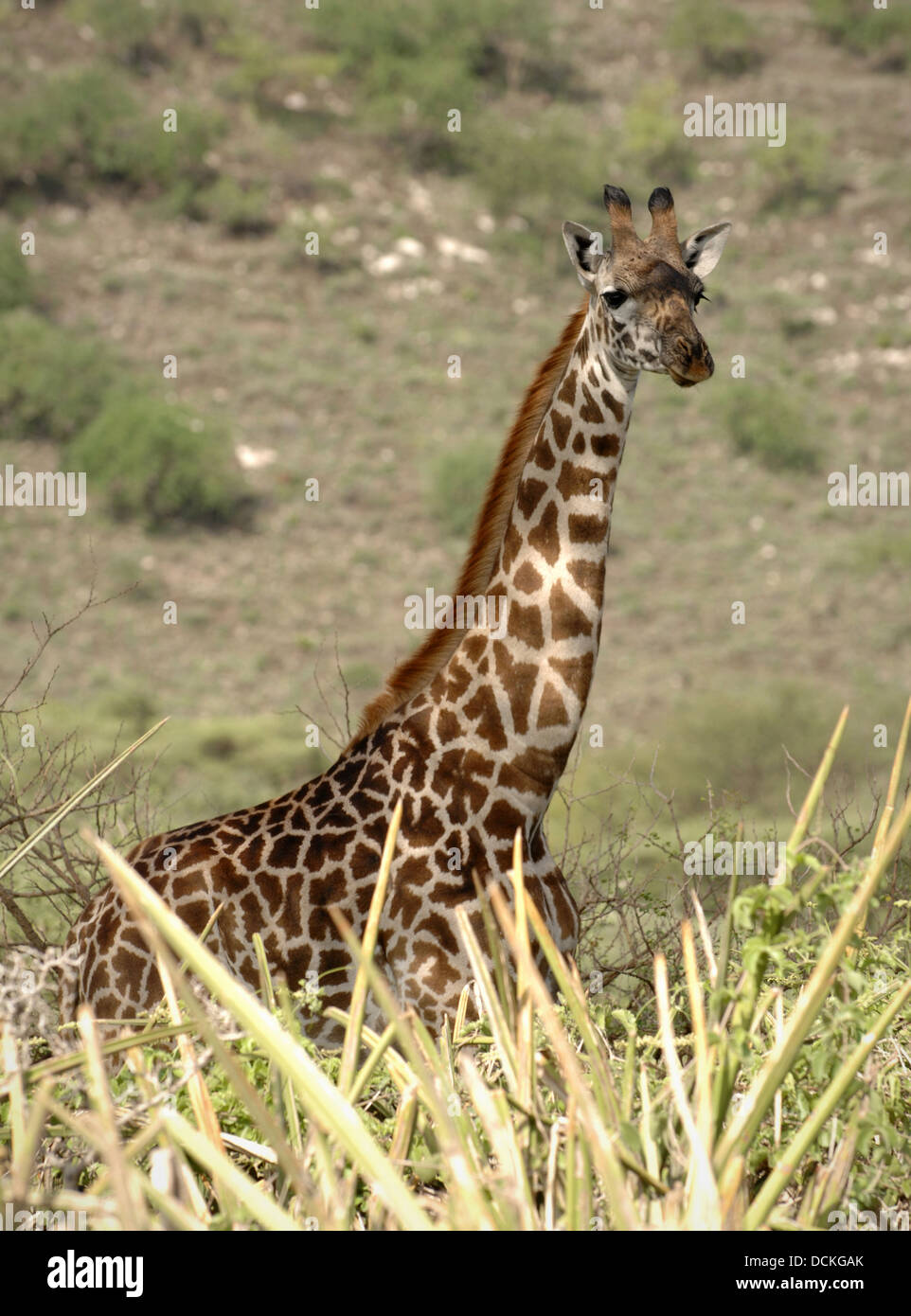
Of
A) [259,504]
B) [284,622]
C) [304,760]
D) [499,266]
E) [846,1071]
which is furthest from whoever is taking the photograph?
[499,266]

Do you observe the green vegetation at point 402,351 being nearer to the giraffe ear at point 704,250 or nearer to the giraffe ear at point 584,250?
the giraffe ear at point 704,250

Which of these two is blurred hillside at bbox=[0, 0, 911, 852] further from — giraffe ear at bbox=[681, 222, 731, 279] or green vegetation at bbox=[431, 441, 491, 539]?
giraffe ear at bbox=[681, 222, 731, 279]

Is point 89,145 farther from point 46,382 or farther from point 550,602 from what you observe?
point 550,602

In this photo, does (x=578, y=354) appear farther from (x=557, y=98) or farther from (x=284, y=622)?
(x=557, y=98)

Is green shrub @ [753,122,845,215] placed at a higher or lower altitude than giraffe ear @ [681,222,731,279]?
higher

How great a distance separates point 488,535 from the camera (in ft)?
19.0

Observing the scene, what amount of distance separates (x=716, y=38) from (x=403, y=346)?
23.1m

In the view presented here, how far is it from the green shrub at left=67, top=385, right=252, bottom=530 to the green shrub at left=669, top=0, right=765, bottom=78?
104ft

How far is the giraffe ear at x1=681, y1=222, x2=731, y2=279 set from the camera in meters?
6.10

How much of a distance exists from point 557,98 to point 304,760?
135ft

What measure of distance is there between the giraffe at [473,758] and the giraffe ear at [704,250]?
12.3 inches

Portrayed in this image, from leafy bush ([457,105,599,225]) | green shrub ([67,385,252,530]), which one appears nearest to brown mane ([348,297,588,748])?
green shrub ([67,385,252,530])

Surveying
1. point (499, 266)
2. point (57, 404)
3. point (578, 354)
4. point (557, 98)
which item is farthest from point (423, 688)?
point (557, 98)

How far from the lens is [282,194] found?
5566 centimetres
